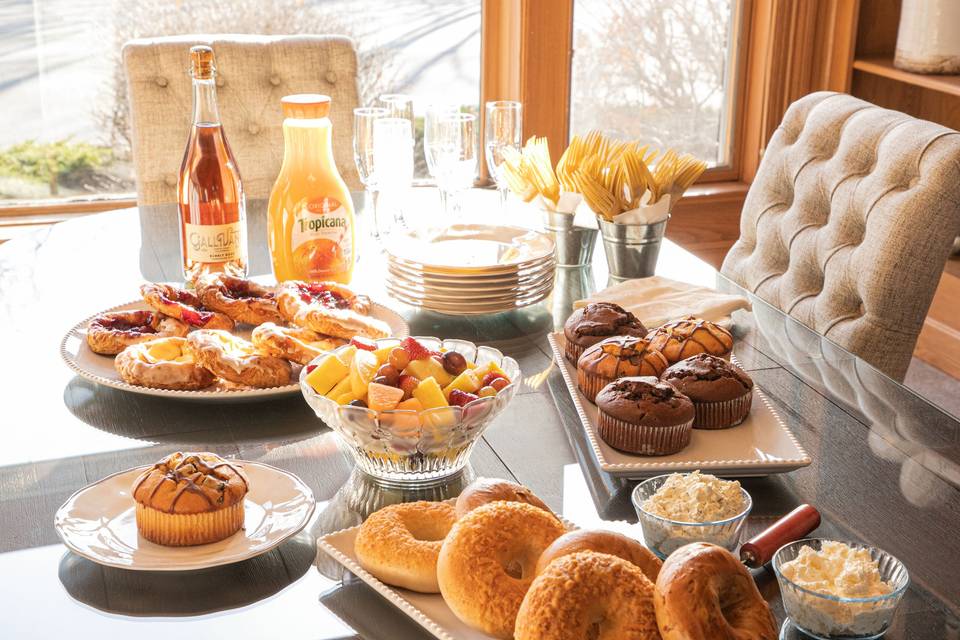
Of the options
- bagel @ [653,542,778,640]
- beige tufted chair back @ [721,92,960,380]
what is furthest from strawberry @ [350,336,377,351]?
beige tufted chair back @ [721,92,960,380]

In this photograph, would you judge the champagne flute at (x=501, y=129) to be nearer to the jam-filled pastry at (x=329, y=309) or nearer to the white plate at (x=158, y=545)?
the jam-filled pastry at (x=329, y=309)

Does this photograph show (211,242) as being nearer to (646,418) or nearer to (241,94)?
(646,418)

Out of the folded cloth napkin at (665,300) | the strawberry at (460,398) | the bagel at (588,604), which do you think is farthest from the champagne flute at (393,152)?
the bagel at (588,604)

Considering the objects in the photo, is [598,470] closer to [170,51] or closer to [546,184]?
[546,184]

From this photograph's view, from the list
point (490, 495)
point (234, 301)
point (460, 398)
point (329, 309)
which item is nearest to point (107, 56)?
point (234, 301)

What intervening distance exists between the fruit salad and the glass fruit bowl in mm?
12

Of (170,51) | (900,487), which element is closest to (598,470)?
(900,487)

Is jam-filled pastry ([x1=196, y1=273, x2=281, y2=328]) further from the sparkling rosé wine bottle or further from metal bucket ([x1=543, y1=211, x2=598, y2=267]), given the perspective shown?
metal bucket ([x1=543, y1=211, x2=598, y2=267])

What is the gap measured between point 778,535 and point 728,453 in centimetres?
18

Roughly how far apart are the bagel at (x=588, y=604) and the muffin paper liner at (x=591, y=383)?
1.55ft

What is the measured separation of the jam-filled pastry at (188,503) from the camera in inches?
35.1

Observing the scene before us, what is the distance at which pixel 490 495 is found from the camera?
0.87 meters

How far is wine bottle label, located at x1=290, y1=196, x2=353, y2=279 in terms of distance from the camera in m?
1.50

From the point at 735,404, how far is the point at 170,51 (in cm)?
162
